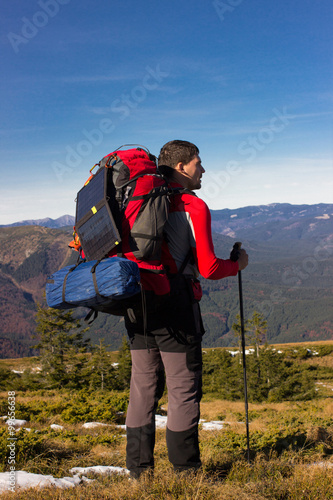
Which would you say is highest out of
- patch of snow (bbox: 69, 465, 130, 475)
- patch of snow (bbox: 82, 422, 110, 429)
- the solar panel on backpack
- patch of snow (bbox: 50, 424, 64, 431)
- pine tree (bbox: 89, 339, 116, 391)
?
the solar panel on backpack

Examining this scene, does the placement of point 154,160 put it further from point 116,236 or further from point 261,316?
point 261,316

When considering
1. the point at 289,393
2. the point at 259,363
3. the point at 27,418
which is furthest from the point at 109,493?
the point at 259,363

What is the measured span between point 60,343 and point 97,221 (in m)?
31.4

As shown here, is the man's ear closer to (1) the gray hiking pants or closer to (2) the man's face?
(2) the man's face

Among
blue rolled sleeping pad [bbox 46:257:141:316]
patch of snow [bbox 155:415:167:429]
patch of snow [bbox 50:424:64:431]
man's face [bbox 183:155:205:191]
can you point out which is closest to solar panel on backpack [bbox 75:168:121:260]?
blue rolled sleeping pad [bbox 46:257:141:316]

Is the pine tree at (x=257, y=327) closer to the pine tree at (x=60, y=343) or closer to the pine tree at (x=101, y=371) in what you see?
the pine tree at (x=101, y=371)

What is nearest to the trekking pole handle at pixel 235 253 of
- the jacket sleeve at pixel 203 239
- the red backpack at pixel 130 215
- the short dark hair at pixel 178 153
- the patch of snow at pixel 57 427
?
the jacket sleeve at pixel 203 239

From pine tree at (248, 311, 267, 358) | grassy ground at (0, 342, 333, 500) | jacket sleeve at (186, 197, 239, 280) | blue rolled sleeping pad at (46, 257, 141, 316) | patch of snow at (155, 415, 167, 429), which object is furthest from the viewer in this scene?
pine tree at (248, 311, 267, 358)

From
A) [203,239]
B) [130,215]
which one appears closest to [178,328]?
[203,239]

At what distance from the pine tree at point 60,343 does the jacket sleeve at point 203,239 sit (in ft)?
93.5

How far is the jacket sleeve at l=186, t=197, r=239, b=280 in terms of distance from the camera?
3369mm

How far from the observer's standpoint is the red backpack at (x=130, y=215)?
3215 mm

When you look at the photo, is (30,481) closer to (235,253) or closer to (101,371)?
(235,253)

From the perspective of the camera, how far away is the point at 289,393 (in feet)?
80.1
